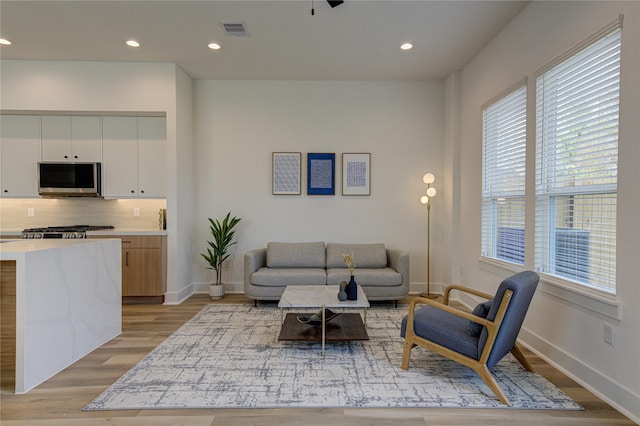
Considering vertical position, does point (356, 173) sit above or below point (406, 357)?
above

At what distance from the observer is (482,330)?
7.27 ft

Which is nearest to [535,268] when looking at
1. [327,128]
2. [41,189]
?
[327,128]

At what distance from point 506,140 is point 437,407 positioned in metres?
2.69

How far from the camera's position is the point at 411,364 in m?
2.61

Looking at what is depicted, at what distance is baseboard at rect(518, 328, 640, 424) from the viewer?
1.98m

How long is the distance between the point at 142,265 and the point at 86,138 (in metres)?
1.93

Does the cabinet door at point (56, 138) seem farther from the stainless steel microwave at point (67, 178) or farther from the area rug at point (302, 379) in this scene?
the area rug at point (302, 379)

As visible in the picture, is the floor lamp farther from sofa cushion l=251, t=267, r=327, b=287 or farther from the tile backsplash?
the tile backsplash

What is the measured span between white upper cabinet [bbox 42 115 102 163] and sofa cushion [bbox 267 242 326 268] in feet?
8.91

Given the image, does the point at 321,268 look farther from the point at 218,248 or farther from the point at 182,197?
the point at 182,197

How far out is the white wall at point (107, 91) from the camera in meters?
4.18

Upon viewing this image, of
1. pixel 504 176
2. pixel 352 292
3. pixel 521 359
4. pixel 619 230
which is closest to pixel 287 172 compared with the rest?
pixel 352 292

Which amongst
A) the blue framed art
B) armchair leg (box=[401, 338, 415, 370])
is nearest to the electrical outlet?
armchair leg (box=[401, 338, 415, 370])

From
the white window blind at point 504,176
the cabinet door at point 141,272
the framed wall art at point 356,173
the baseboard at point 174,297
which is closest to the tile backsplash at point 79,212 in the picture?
the cabinet door at point 141,272
